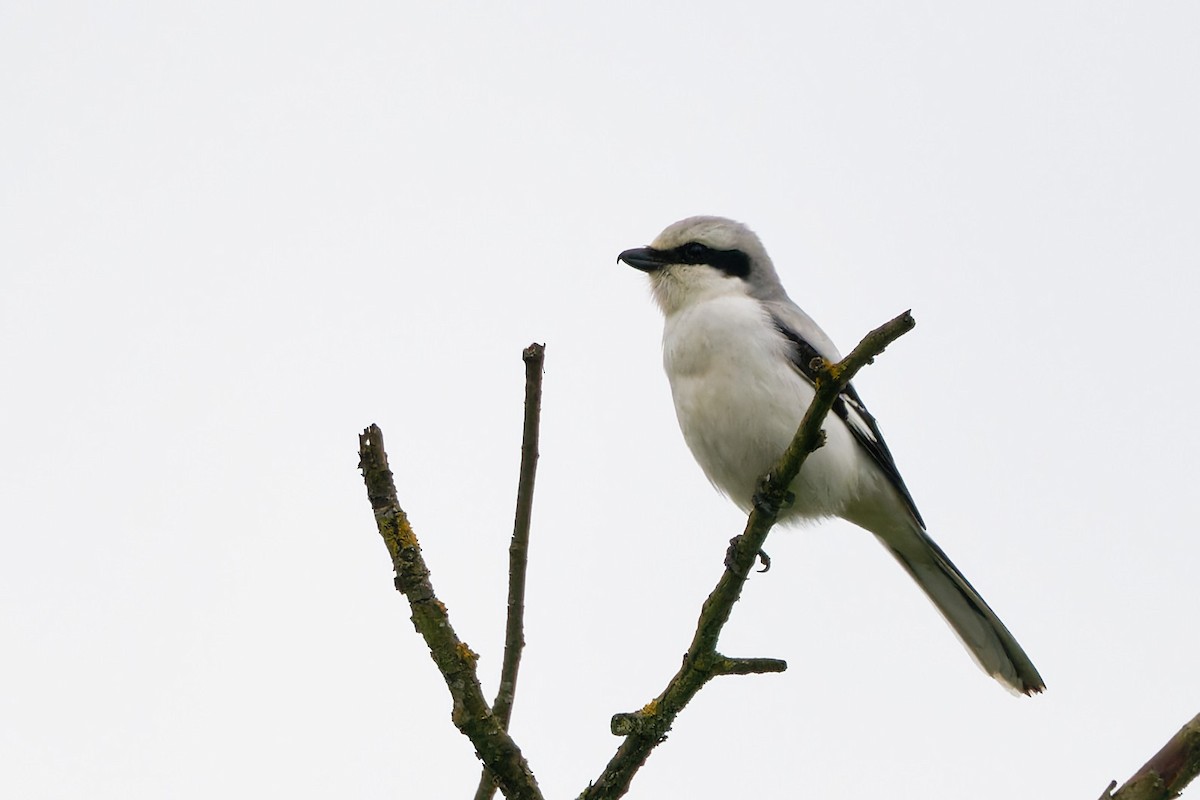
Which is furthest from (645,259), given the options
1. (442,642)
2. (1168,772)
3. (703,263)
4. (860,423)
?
(1168,772)

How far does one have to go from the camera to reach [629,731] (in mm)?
2945

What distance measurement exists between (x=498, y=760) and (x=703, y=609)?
887mm

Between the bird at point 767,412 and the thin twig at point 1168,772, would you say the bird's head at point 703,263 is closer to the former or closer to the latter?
the bird at point 767,412

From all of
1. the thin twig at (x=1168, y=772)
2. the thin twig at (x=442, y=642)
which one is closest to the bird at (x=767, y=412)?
the thin twig at (x=442, y=642)

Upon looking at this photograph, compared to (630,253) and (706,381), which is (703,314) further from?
(630,253)

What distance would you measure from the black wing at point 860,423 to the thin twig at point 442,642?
2.91 metres

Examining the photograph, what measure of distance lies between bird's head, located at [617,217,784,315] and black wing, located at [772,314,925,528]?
0.52 m

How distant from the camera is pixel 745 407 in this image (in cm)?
505

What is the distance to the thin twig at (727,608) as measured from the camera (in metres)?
2.88

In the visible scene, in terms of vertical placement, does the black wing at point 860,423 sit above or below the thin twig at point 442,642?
above

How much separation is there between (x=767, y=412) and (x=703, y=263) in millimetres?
1222

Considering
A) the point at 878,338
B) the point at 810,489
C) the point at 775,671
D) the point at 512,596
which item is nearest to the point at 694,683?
the point at 775,671

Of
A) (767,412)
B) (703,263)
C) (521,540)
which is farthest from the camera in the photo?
(703,263)

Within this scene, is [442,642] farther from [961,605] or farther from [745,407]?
[961,605]
